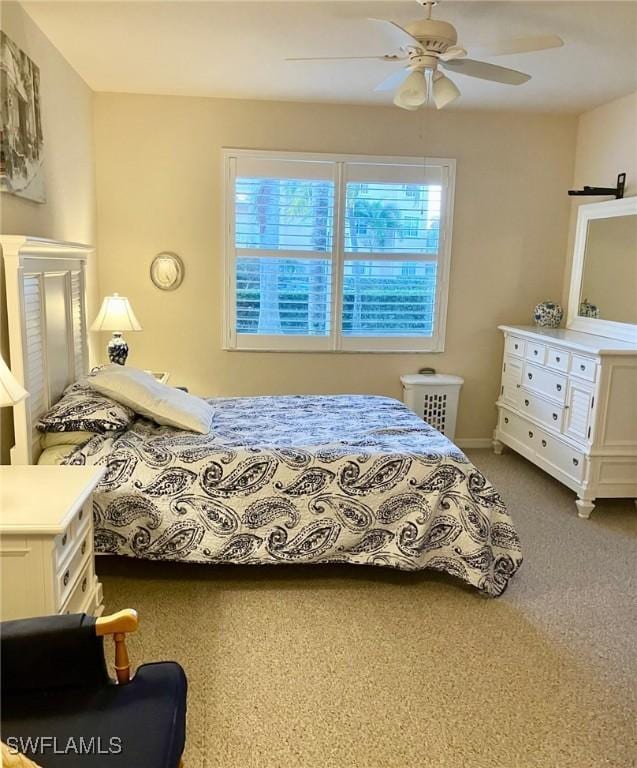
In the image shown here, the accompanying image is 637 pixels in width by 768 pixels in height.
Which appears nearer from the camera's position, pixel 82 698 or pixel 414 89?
pixel 82 698

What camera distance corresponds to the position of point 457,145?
460cm

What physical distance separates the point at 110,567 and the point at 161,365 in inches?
80.2

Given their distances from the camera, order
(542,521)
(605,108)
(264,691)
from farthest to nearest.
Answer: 1. (605,108)
2. (542,521)
3. (264,691)

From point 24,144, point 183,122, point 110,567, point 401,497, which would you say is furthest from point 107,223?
point 401,497

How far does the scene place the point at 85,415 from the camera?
2771 millimetres

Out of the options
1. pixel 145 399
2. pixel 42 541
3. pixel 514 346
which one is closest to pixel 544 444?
Result: pixel 514 346

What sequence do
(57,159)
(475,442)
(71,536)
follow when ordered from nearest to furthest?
(71,536) < (57,159) < (475,442)

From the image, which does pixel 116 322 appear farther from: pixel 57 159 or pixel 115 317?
pixel 57 159

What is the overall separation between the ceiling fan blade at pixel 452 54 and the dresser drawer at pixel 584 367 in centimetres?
184

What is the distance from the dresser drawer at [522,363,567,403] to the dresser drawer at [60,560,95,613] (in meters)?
2.94

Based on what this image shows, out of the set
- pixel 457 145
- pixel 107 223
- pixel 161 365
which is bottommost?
pixel 161 365

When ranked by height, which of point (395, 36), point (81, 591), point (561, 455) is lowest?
point (81, 591)

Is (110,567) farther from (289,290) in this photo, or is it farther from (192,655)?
(289,290)

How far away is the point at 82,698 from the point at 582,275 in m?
4.31
